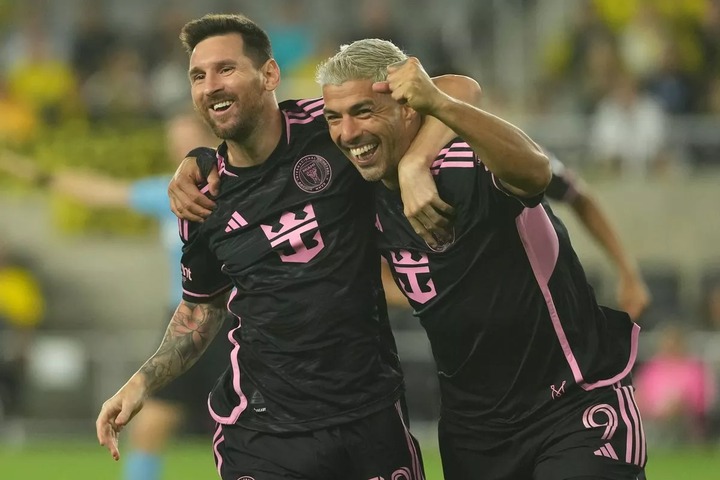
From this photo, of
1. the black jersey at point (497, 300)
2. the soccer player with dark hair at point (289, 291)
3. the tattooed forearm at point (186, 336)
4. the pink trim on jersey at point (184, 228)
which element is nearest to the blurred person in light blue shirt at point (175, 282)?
the tattooed forearm at point (186, 336)

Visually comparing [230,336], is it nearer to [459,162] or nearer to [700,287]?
[459,162]

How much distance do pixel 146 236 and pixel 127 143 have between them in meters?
1.02

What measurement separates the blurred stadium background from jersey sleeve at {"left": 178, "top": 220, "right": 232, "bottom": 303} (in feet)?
22.0

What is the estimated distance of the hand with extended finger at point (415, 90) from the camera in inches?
180

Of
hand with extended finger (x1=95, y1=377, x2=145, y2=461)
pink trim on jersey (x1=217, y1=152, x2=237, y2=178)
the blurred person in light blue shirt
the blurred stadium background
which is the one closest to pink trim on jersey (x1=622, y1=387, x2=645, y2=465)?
pink trim on jersey (x1=217, y1=152, x2=237, y2=178)

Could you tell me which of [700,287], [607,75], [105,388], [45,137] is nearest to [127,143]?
[45,137]

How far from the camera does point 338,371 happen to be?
5.41 meters

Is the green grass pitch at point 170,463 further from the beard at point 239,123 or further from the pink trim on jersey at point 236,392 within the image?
the beard at point 239,123

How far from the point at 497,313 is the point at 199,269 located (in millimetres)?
1267

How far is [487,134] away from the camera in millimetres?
4648

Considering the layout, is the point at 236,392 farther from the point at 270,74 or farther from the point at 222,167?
the point at 270,74

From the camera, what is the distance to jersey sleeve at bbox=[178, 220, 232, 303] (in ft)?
18.6

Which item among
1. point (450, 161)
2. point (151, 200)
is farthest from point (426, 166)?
point (151, 200)

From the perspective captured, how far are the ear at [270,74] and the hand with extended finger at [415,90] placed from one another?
1.03 metres
